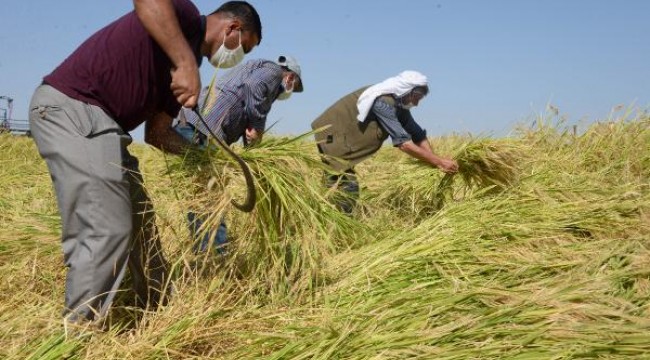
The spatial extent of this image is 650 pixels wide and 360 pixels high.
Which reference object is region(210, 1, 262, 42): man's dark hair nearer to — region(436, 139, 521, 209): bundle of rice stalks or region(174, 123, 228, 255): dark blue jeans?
region(174, 123, 228, 255): dark blue jeans

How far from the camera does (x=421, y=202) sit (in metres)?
4.33

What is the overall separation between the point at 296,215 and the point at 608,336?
1097 millimetres

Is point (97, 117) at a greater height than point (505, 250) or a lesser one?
greater

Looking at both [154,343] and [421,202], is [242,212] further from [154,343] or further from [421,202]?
[421,202]

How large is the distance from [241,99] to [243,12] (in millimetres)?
871

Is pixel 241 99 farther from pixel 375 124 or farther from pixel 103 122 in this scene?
pixel 375 124

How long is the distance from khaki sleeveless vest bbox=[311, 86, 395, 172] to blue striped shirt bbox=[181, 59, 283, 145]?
116cm

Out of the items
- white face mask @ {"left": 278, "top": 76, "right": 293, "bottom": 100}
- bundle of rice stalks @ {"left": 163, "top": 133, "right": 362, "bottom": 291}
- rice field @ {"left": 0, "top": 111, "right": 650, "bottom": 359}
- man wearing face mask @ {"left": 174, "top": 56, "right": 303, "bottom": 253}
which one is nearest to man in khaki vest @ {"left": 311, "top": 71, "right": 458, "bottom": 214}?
white face mask @ {"left": 278, "top": 76, "right": 293, "bottom": 100}

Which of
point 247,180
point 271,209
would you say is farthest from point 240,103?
point 247,180

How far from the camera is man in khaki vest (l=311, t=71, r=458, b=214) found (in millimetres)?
4086

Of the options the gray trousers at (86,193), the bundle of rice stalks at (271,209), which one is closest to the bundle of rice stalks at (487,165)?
the bundle of rice stalks at (271,209)

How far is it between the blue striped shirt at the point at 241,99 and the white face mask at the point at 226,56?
0.66 meters

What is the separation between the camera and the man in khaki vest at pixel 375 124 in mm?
4086

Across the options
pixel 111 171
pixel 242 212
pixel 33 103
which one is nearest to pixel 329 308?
pixel 242 212
